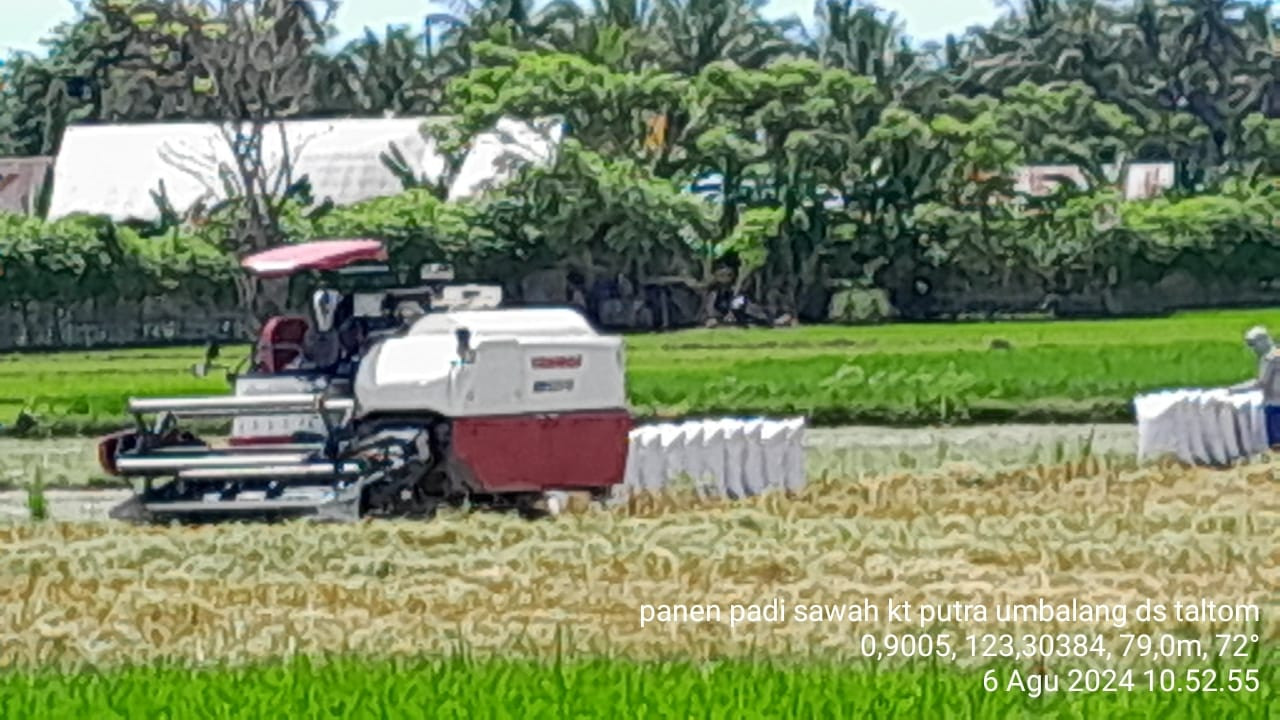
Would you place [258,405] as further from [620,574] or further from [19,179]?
[19,179]

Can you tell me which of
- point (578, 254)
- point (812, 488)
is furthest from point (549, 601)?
point (578, 254)

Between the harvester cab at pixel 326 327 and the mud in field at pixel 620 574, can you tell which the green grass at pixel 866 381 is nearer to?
the harvester cab at pixel 326 327

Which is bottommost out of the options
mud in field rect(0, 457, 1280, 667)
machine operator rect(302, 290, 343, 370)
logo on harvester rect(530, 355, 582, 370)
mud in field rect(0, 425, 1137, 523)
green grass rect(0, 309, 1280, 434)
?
green grass rect(0, 309, 1280, 434)

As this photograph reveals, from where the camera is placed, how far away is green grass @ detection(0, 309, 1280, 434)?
1516 inches

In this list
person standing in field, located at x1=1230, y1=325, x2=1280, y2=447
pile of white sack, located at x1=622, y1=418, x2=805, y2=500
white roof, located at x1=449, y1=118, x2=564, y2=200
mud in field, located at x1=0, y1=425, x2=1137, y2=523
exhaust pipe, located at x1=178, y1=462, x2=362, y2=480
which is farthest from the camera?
white roof, located at x1=449, y1=118, x2=564, y2=200

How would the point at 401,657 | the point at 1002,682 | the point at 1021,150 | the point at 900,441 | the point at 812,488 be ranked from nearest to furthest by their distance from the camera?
the point at 1002,682
the point at 401,657
the point at 812,488
the point at 900,441
the point at 1021,150

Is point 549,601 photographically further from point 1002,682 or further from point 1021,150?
point 1021,150

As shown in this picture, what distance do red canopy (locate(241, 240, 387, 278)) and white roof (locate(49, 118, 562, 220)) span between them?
187 ft

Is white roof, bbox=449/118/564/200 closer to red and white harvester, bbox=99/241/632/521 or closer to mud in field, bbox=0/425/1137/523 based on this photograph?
mud in field, bbox=0/425/1137/523

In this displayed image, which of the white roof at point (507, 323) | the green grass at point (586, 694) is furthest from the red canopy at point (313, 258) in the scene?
the green grass at point (586, 694)

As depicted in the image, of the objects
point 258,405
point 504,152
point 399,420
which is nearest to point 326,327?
point 399,420

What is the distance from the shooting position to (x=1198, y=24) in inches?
4820

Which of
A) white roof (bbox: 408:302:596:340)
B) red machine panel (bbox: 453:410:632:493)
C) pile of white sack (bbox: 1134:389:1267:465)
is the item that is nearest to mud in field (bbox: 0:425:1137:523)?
pile of white sack (bbox: 1134:389:1267:465)

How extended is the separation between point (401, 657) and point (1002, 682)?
285 cm
